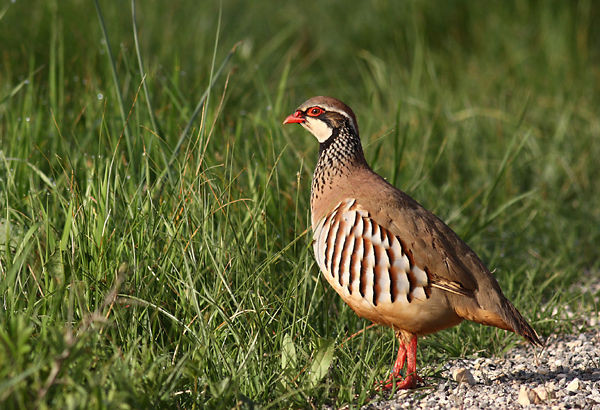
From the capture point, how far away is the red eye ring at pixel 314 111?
12.0 feet

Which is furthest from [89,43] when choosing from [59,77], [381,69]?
[381,69]

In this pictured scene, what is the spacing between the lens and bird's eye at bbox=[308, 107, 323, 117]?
3.65 metres

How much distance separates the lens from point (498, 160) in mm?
5781

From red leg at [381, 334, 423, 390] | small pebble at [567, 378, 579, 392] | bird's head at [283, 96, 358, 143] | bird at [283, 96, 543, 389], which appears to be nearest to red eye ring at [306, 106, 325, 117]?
bird's head at [283, 96, 358, 143]

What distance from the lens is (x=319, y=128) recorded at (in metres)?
3.68

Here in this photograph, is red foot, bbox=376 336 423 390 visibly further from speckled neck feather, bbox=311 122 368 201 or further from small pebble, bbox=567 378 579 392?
speckled neck feather, bbox=311 122 368 201

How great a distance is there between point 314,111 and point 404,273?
39.3 inches

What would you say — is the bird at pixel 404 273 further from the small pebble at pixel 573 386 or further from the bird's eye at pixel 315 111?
the bird's eye at pixel 315 111

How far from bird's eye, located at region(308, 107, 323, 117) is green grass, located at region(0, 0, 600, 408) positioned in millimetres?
257

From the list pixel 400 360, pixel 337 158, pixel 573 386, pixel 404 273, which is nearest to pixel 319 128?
pixel 337 158

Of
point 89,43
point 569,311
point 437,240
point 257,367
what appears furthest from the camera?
point 89,43

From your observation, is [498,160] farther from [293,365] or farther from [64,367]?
[64,367]

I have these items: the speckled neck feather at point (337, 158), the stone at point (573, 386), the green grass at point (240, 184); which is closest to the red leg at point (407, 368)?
the green grass at point (240, 184)

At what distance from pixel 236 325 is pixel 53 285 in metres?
0.75
